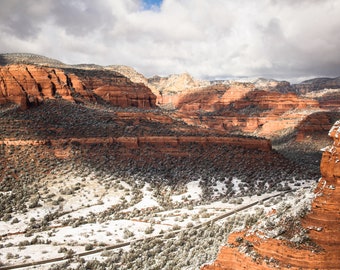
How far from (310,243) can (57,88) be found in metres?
47.3

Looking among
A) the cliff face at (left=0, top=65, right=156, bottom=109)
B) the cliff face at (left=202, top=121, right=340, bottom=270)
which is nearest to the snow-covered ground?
the cliff face at (left=202, top=121, right=340, bottom=270)

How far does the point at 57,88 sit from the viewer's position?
2020 inches

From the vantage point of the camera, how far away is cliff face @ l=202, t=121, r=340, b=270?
9383mm

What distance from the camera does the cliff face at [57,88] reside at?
46.5m

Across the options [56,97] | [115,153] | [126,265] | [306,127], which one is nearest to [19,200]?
[115,153]

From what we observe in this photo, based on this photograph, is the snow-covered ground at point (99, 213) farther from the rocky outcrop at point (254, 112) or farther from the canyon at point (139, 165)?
the rocky outcrop at point (254, 112)

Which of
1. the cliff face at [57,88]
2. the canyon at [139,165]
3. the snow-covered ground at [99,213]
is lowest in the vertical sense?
the snow-covered ground at [99,213]

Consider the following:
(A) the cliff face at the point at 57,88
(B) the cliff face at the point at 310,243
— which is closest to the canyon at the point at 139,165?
(B) the cliff face at the point at 310,243

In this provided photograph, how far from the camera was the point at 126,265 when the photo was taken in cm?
1669

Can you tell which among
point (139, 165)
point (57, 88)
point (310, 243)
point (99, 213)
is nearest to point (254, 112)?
point (57, 88)

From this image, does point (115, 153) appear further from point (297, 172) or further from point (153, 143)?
point (297, 172)

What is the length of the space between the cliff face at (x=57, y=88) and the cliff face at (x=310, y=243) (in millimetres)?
39690

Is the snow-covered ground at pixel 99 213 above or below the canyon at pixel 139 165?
below

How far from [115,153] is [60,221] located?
508 inches
